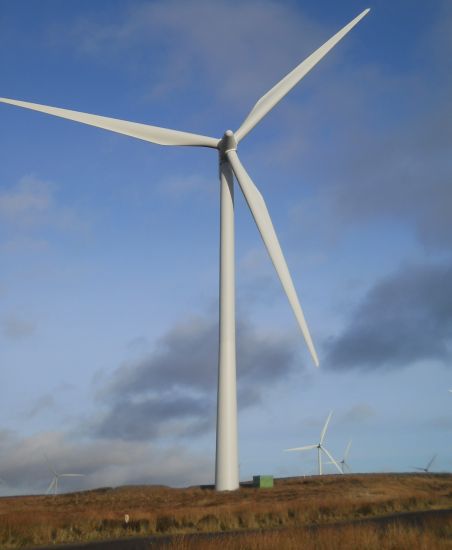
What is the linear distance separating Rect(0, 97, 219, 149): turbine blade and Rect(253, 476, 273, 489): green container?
29.9 meters

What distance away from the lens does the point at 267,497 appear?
167 feet

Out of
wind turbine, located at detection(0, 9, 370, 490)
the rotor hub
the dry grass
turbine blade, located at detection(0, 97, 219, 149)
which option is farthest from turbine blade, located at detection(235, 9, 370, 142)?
the dry grass

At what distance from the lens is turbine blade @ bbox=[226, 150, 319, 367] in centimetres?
4325

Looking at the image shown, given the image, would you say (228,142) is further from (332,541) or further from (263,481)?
(332,541)

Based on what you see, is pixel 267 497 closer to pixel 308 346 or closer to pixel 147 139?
pixel 308 346

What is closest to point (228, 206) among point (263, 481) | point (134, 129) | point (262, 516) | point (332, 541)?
point (134, 129)

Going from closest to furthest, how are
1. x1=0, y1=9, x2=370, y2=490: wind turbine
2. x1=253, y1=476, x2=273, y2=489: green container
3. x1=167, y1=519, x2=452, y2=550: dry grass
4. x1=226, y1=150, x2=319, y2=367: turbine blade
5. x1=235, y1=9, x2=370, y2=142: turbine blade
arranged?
x1=167, y1=519, x2=452, y2=550: dry grass < x1=226, y1=150, x2=319, y2=367: turbine blade < x1=0, y1=9, x2=370, y2=490: wind turbine < x1=235, y1=9, x2=370, y2=142: turbine blade < x1=253, y1=476, x2=273, y2=489: green container

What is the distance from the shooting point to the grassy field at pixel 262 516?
82.6ft

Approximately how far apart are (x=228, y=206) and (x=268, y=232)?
7.65m

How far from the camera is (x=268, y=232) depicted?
161 feet

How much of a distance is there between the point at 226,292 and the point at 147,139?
14.1 meters

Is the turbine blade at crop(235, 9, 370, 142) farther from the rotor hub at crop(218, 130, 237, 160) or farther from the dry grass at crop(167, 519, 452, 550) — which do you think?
the dry grass at crop(167, 519, 452, 550)

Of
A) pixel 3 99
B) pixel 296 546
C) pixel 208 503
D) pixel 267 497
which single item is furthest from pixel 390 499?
pixel 3 99

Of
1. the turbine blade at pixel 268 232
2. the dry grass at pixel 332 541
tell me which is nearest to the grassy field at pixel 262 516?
the dry grass at pixel 332 541
